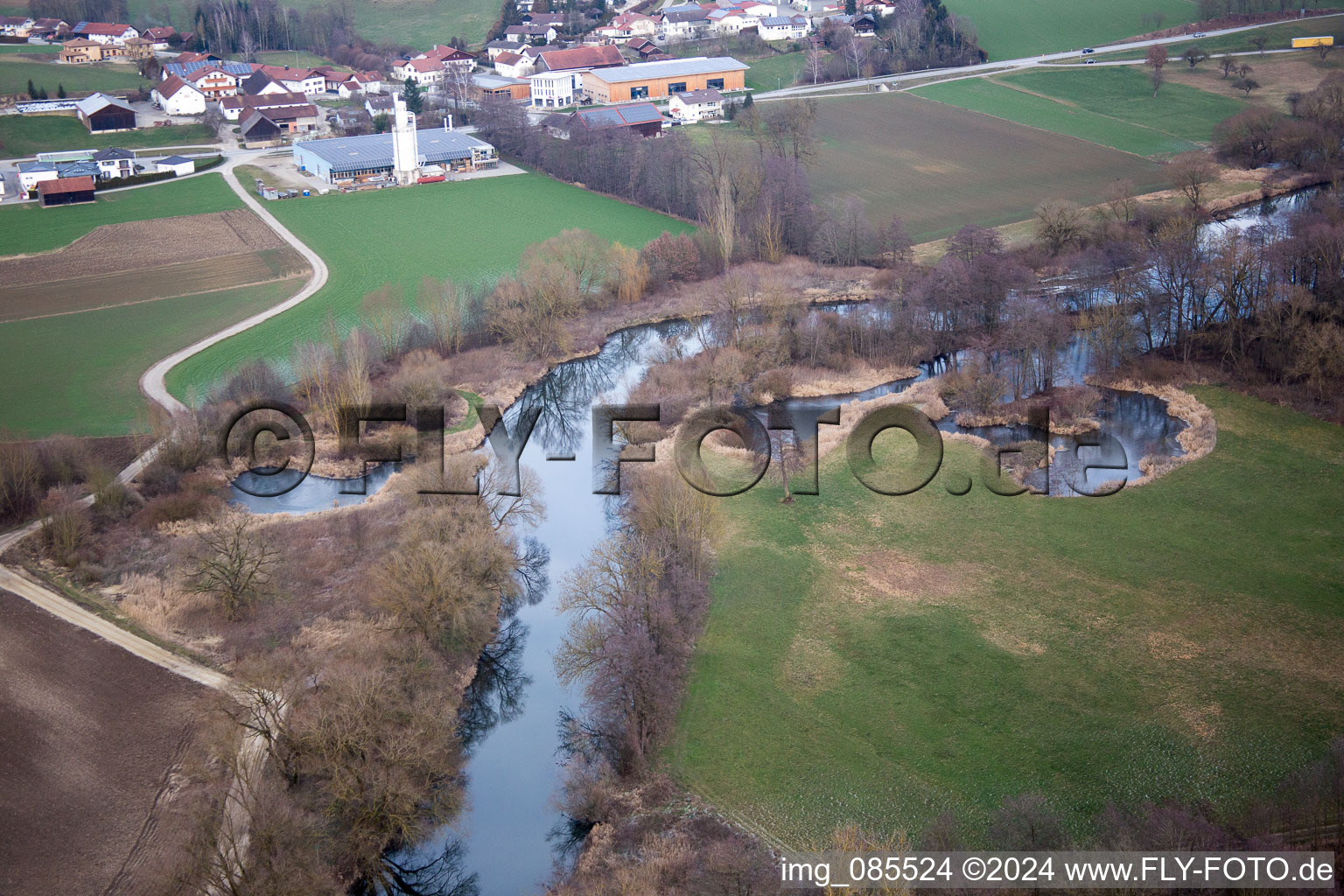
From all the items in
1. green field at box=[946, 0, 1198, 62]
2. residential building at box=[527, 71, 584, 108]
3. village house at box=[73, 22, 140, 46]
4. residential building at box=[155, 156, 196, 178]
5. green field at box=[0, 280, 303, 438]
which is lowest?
green field at box=[0, 280, 303, 438]

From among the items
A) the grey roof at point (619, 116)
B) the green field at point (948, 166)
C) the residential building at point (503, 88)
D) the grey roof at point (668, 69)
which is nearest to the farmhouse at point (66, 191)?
the residential building at point (503, 88)

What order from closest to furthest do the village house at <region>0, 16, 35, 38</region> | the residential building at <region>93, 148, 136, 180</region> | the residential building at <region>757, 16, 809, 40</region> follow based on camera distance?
the residential building at <region>93, 148, 136, 180</region>
the residential building at <region>757, 16, 809, 40</region>
the village house at <region>0, 16, 35, 38</region>

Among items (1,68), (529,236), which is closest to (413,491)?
(529,236)

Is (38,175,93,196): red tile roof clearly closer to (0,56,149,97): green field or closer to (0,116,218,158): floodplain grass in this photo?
(0,116,218,158): floodplain grass

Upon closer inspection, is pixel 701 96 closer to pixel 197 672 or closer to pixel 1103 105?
pixel 1103 105

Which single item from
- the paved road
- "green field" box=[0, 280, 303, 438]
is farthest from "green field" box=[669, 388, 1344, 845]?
the paved road

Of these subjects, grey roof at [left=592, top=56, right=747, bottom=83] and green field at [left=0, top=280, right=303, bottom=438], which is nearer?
green field at [left=0, top=280, right=303, bottom=438]
